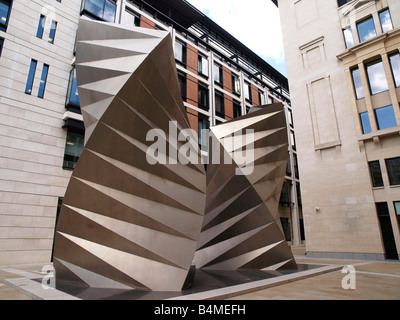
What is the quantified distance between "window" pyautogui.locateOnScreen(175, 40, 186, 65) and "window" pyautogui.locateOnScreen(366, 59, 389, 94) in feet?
62.0

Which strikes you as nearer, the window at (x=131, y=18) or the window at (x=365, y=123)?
the window at (x=365, y=123)

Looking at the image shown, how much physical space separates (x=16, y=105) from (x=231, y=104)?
25.6m

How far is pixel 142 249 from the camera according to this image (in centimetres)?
741

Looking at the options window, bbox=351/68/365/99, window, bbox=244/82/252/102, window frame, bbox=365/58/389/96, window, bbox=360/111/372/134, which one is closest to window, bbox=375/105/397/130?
window, bbox=360/111/372/134

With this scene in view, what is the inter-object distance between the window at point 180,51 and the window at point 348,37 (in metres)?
16.7

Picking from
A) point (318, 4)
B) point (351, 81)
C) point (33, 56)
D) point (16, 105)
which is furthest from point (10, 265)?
point (318, 4)

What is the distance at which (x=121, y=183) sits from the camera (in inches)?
303

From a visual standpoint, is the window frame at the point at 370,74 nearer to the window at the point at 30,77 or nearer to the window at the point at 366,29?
the window at the point at 366,29

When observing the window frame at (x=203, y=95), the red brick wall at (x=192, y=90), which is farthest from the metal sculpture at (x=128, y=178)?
the window frame at (x=203, y=95)

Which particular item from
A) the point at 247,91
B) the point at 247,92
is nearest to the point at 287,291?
the point at 247,92

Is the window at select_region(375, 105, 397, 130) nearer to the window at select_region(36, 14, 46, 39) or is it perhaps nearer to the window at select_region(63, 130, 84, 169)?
the window at select_region(63, 130, 84, 169)

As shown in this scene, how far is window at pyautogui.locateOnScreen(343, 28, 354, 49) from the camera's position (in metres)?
24.8

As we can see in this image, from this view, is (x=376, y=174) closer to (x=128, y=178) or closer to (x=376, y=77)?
(x=376, y=77)

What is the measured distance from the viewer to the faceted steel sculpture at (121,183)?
7.33 m
